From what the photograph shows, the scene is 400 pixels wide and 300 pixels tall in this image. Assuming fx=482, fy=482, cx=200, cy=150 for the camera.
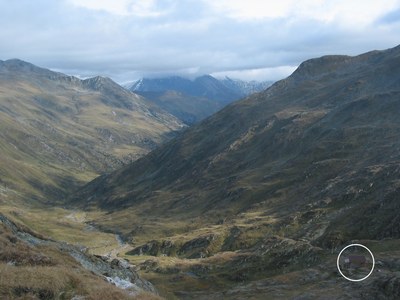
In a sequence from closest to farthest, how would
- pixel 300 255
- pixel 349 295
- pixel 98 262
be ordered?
pixel 349 295, pixel 98 262, pixel 300 255

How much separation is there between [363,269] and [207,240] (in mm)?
98268

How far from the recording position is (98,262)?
60219 millimetres

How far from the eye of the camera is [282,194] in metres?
194

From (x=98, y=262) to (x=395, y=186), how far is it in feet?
302

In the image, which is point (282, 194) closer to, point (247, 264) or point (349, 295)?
point (247, 264)

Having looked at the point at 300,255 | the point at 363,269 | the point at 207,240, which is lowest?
the point at 207,240

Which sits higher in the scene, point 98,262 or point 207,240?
point 98,262

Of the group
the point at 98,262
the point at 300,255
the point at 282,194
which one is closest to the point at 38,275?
the point at 98,262

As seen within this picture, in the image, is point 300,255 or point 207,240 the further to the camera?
point 207,240

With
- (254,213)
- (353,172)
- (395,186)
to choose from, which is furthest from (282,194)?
(395,186)

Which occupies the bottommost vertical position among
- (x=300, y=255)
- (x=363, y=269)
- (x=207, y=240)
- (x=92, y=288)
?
(x=207, y=240)

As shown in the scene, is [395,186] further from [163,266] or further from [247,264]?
[163,266]

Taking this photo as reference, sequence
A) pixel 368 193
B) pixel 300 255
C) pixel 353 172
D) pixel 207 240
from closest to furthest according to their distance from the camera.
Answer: pixel 300 255 < pixel 368 193 < pixel 207 240 < pixel 353 172

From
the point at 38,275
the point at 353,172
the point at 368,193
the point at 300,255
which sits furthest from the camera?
the point at 353,172
